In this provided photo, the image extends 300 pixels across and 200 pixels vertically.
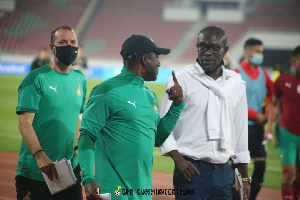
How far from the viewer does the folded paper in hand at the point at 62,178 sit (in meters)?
3.85

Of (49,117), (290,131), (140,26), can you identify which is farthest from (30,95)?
(140,26)

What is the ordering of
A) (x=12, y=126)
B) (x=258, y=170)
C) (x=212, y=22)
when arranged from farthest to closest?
Result: (x=212, y=22)
(x=12, y=126)
(x=258, y=170)

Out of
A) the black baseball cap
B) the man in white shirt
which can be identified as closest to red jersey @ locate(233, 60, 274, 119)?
the man in white shirt

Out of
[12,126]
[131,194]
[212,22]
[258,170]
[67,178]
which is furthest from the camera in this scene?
[212,22]

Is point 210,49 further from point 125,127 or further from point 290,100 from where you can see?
point 290,100

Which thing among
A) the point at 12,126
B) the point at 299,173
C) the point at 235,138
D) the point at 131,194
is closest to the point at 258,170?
the point at 299,173

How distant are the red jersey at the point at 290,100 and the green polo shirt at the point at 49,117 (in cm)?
351

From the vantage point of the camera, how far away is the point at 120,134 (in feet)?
10.7

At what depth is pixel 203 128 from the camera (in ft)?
13.0

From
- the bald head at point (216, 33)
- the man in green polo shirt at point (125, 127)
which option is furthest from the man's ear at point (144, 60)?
the bald head at point (216, 33)

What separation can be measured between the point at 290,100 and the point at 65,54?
11.7 ft

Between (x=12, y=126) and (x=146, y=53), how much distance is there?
12134mm

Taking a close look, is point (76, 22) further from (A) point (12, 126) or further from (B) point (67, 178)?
(B) point (67, 178)

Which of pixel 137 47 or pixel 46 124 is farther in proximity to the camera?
pixel 46 124
